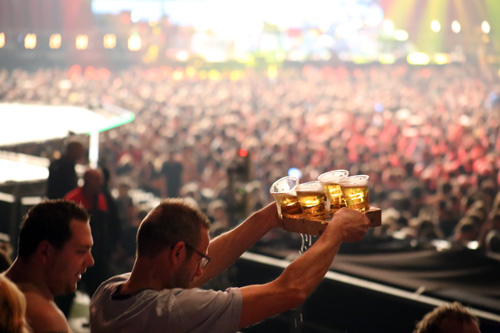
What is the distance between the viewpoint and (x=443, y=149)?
40.7ft

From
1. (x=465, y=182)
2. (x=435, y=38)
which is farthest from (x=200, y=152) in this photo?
(x=435, y=38)

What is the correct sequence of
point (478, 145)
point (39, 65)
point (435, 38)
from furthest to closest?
point (39, 65)
point (435, 38)
point (478, 145)

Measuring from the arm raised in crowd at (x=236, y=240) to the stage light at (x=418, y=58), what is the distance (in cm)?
3156

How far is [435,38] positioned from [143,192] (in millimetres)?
23182

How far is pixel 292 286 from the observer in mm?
1886

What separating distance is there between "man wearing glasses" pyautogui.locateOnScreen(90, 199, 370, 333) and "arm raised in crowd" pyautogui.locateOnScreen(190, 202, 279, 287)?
34cm

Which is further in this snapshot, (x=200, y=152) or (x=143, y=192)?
(x=200, y=152)

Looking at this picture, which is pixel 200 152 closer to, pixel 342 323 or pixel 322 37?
pixel 342 323

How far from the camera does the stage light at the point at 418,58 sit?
108 ft

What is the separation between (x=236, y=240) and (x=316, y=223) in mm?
405

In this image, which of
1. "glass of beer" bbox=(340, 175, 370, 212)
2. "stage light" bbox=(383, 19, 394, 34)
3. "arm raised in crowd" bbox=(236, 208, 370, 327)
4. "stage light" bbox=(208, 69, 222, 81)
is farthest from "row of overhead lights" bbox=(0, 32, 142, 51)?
"arm raised in crowd" bbox=(236, 208, 370, 327)

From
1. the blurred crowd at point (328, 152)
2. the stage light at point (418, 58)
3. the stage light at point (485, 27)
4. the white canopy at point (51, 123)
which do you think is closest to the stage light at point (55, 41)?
the blurred crowd at point (328, 152)

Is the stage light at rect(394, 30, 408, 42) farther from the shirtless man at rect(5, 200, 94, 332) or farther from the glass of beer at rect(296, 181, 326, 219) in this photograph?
the shirtless man at rect(5, 200, 94, 332)

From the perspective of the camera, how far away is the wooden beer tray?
6.78ft
